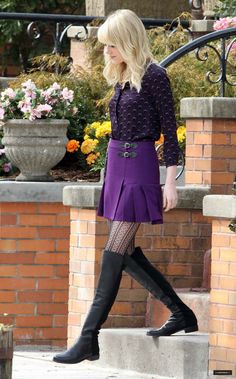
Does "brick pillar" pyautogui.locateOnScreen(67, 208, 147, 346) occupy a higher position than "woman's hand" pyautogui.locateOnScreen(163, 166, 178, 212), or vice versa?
"woman's hand" pyautogui.locateOnScreen(163, 166, 178, 212)

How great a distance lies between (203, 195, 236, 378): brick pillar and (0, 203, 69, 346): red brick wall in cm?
189

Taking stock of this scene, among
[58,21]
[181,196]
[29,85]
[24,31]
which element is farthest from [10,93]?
[24,31]

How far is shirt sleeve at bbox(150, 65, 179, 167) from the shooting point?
7.58m

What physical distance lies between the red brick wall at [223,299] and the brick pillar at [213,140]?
0.97m

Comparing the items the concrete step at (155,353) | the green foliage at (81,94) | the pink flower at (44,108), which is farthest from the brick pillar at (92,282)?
the green foliage at (81,94)

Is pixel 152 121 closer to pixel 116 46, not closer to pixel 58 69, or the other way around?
pixel 116 46

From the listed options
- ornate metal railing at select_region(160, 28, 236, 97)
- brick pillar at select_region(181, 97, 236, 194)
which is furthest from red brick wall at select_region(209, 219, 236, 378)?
ornate metal railing at select_region(160, 28, 236, 97)

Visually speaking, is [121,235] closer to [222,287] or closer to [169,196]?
[169,196]

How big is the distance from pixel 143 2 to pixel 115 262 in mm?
5092

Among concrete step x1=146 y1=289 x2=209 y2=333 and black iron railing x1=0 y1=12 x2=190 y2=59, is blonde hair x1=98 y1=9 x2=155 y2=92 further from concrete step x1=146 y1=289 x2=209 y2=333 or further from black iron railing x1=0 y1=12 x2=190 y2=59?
black iron railing x1=0 y1=12 x2=190 y2=59

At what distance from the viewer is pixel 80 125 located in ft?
34.0

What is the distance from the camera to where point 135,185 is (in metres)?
7.61

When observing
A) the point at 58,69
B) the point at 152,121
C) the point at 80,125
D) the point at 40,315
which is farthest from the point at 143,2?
the point at 152,121

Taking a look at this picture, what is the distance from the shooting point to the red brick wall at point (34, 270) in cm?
938
